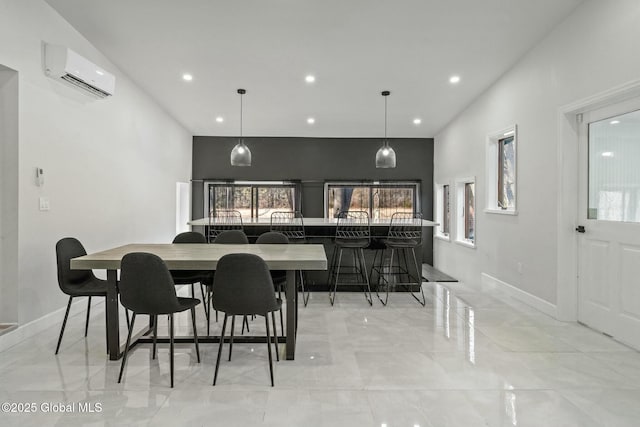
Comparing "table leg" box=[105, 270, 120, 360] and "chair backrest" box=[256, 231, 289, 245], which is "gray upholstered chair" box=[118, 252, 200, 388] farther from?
"chair backrest" box=[256, 231, 289, 245]

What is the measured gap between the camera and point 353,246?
461 cm

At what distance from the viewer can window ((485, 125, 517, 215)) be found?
16.5 feet

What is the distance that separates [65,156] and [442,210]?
665cm

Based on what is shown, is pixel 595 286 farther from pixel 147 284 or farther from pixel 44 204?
pixel 44 204

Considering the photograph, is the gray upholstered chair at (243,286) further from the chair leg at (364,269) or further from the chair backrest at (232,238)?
the chair leg at (364,269)

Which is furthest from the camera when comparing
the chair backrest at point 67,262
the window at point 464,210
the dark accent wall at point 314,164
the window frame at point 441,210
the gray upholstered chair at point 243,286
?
the dark accent wall at point 314,164

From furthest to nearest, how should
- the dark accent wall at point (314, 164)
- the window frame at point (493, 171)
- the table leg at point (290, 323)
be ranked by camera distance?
1. the dark accent wall at point (314, 164)
2. the window frame at point (493, 171)
3. the table leg at point (290, 323)

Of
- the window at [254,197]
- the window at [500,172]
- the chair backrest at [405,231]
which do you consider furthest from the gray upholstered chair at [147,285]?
the window at [254,197]

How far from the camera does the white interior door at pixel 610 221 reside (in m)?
3.02

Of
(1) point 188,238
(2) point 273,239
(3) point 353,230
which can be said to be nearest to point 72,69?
(1) point 188,238

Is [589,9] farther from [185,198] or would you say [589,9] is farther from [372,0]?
[185,198]

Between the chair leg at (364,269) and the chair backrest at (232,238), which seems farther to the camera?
the chair leg at (364,269)

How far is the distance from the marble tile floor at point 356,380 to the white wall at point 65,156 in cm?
83

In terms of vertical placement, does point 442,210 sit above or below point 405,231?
above
